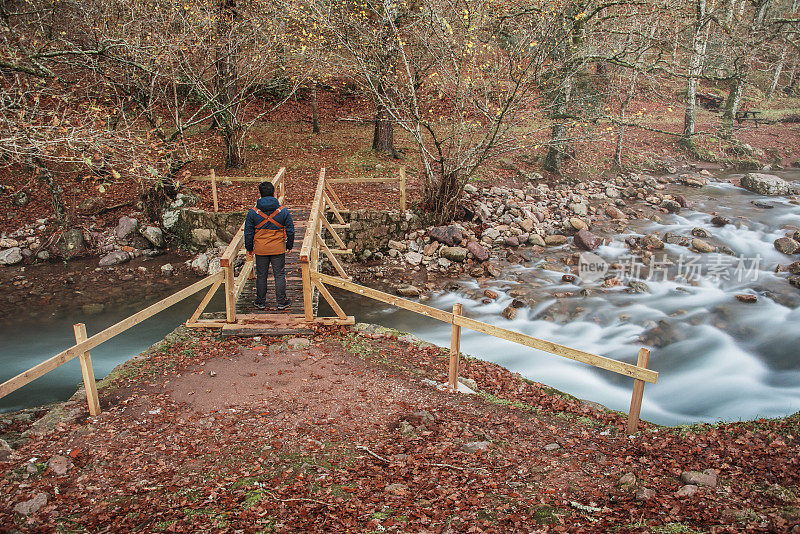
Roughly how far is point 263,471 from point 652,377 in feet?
13.6

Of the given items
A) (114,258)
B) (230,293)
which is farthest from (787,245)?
(114,258)

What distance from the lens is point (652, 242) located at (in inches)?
593

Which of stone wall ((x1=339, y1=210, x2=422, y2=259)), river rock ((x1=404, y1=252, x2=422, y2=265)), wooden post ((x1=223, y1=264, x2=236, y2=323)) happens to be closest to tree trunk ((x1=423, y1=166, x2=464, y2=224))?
stone wall ((x1=339, y1=210, x2=422, y2=259))

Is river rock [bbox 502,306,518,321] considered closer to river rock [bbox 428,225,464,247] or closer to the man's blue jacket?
river rock [bbox 428,225,464,247]

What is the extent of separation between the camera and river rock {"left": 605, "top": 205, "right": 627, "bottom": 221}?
675 inches

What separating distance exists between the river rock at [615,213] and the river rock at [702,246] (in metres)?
2.57

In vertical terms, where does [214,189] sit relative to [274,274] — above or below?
above

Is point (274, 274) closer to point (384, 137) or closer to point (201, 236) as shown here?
point (201, 236)

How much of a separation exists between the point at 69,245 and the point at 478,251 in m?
11.7

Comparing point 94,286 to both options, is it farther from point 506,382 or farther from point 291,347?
point 506,382

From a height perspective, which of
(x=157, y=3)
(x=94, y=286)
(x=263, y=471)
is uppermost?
(x=157, y=3)

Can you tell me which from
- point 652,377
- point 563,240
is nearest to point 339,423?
point 652,377

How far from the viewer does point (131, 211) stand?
618 inches

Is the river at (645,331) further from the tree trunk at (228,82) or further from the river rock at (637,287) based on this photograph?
the tree trunk at (228,82)
